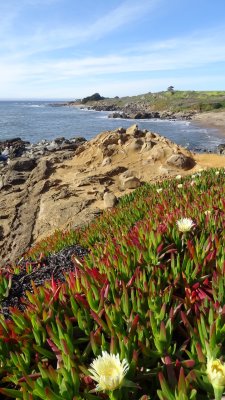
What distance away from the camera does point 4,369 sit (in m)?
2.14

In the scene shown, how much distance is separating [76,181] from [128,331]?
1031 centimetres

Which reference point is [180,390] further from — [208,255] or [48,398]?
[208,255]

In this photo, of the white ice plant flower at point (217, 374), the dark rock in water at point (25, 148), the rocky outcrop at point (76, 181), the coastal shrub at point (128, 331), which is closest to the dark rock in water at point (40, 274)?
the coastal shrub at point (128, 331)

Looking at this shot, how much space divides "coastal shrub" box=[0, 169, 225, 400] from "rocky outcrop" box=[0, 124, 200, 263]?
5.70m

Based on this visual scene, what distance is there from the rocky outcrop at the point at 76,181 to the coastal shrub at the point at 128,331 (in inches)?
224

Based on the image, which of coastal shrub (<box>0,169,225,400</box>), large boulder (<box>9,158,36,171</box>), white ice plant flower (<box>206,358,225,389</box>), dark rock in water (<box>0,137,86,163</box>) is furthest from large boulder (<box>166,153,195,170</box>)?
white ice plant flower (<box>206,358,225,389</box>)

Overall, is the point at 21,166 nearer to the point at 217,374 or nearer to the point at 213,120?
the point at 217,374

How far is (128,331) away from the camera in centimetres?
212

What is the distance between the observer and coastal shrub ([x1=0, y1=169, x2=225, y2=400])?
1.74 m

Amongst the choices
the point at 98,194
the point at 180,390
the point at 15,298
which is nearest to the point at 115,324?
the point at 180,390

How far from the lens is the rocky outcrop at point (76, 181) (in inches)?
382

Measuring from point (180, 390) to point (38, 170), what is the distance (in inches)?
482

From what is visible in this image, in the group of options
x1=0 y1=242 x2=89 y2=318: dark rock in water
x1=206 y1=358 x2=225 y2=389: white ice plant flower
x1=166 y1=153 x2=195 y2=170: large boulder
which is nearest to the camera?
x1=206 y1=358 x2=225 y2=389: white ice plant flower

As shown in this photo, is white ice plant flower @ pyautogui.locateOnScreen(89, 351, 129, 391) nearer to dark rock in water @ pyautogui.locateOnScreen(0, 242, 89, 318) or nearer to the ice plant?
the ice plant
